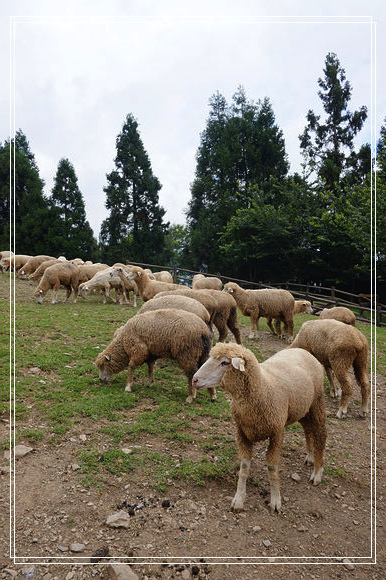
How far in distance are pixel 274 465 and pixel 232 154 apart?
10.3 m

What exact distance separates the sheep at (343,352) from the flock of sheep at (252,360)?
0.06 feet

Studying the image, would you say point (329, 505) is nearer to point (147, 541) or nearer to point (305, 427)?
point (305, 427)

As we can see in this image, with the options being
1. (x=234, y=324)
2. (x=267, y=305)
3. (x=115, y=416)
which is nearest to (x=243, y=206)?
(x=267, y=305)

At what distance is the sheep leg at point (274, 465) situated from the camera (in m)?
3.84

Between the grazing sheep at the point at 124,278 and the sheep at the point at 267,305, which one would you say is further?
the grazing sheep at the point at 124,278

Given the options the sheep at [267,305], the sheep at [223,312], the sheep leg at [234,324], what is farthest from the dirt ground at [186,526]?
the sheep at [267,305]

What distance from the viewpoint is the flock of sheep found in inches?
146

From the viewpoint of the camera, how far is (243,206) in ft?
71.8

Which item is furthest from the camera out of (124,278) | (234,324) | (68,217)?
(68,217)

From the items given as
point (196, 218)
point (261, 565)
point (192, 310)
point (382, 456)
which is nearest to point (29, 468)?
point (261, 565)

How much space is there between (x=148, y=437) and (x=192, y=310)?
3.21m

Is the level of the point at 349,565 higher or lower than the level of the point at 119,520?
lower

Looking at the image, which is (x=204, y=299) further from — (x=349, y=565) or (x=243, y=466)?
(x=349, y=565)

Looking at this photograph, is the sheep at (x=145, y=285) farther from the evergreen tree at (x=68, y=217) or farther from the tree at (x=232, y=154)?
the evergreen tree at (x=68, y=217)
